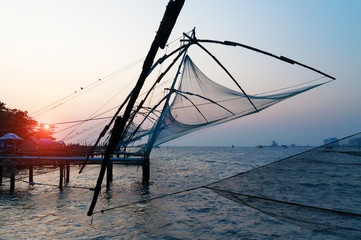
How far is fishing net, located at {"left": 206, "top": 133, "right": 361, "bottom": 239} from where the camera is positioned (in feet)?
17.7

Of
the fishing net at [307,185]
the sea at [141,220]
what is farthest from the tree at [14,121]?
the fishing net at [307,185]

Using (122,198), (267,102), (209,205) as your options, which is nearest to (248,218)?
(209,205)

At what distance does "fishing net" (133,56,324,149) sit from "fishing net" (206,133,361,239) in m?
3.66

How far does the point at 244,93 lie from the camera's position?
9.87 meters

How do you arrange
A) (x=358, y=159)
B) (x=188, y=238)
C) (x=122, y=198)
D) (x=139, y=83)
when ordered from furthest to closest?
(x=122, y=198) < (x=188, y=238) < (x=358, y=159) < (x=139, y=83)

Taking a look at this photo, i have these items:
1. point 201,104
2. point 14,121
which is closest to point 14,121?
point 14,121

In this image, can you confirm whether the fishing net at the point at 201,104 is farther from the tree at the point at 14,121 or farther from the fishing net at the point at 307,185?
the tree at the point at 14,121

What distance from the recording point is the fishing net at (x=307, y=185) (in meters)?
5.40

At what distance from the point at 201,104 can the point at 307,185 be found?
697cm

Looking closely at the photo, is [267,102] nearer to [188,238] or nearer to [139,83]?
[188,238]

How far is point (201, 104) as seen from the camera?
12.2 metres

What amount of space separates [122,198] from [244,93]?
9.61 meters

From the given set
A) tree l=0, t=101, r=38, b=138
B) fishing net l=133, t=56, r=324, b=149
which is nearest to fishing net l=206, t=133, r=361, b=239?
fishing net l=133, t=56, r=324, b=149

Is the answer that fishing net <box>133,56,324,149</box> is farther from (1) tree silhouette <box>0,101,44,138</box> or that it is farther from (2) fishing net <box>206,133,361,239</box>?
(1) tree silhouette <box>0,101,44,138</box>
